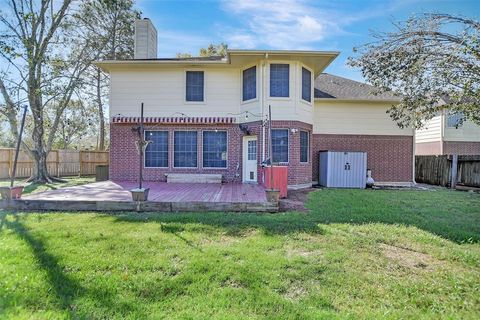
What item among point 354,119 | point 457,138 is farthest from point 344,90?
point 457,138

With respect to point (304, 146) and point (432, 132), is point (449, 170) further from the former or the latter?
point (304, 146)

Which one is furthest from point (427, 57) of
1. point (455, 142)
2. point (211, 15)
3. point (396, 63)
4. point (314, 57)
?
point (455, 142)

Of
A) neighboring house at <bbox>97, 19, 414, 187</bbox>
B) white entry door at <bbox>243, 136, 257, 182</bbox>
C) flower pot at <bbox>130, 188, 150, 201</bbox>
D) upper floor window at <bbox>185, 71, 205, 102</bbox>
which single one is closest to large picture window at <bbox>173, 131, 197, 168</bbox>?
neighboring house at <bbox>97, 19, 414, 187</bbox>

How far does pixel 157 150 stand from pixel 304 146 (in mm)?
7476

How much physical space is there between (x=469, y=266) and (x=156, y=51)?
58.7 feet

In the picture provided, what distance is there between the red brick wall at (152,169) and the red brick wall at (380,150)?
4.72 m

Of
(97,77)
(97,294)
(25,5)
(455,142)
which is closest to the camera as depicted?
(97,294)

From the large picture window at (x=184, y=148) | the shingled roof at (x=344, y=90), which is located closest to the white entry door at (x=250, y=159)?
the large picture window at (x=184, y=148)

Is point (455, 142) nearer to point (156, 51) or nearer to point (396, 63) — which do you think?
point (396, 63)

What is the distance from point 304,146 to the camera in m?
14.6

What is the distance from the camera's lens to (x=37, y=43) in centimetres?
1683

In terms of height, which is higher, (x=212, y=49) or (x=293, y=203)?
(x=212, y=49)

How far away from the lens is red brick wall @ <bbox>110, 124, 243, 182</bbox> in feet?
48.7

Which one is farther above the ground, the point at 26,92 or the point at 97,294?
the point at 26,92
